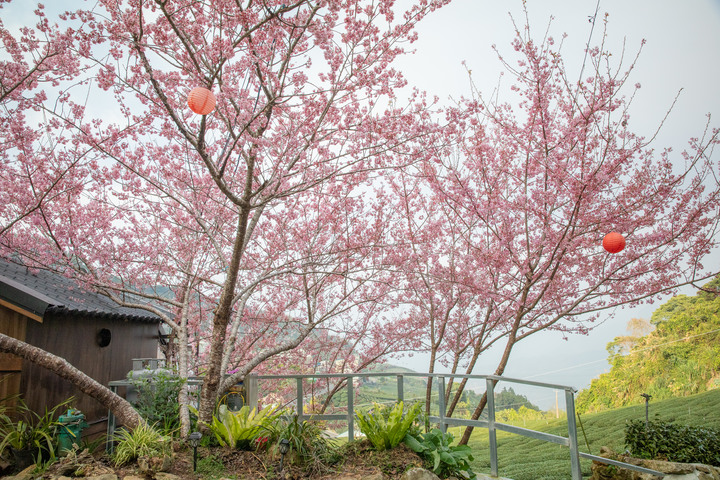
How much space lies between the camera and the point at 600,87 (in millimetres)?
5051

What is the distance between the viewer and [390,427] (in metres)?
3.80

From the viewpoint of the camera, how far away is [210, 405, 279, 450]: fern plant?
4176 millimetres

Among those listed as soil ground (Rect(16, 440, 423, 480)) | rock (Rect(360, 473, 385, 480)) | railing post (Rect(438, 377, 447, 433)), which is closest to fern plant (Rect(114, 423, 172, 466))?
soil ground (Rect(16, 440, 423, 480))

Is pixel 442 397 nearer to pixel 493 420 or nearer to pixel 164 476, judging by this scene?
pixel 493 420

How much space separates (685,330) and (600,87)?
6081 millimetres

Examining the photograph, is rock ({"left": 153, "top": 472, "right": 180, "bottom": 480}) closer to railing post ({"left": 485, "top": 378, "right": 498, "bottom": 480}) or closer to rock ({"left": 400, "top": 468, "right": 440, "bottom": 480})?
rock ({"left": 400, "top": 468, "right": 440, "bottom": 480})

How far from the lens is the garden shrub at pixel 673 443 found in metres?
4.95

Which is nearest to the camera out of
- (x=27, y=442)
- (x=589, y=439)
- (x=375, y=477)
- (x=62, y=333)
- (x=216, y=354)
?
(x=375, y=477)

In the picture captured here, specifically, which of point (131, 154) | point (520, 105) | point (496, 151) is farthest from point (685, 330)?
point (131, 154)

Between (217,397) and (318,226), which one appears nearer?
(217,397)

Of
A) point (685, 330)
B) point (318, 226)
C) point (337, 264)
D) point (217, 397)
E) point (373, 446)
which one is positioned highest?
point (318, 226)

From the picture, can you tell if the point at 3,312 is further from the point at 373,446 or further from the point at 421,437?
the point at 421,437

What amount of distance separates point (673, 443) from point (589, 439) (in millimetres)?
2881

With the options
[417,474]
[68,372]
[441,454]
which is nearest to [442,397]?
[441,454]
